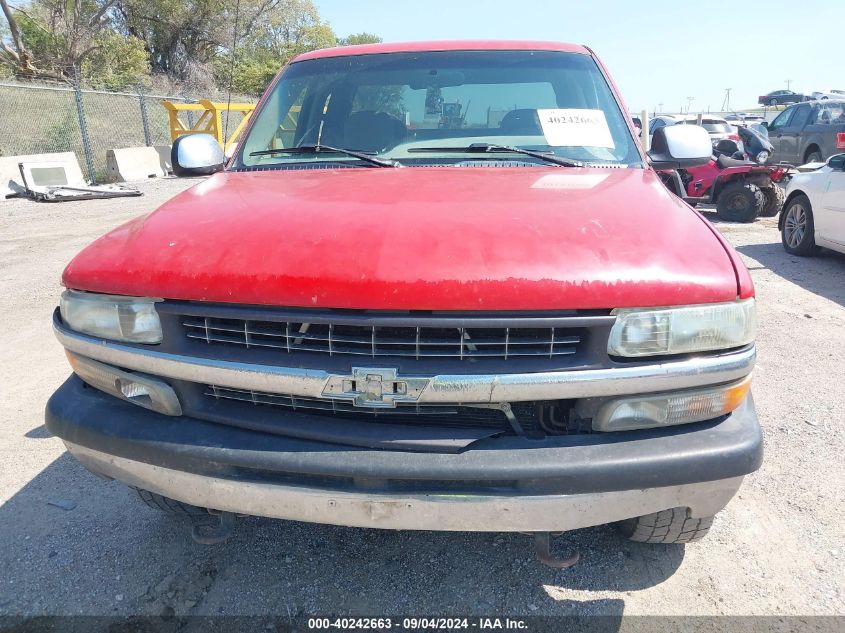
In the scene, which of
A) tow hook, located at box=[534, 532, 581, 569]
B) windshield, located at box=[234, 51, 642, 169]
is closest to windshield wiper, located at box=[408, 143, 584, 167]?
windshield, located at box=[234, 51, 642, 169]

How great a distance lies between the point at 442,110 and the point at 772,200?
9160mm

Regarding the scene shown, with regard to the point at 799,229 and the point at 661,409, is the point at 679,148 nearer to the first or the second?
the point at 661,409

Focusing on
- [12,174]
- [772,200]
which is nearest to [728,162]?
[772,200]

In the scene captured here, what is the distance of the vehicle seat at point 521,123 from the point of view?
2.96m

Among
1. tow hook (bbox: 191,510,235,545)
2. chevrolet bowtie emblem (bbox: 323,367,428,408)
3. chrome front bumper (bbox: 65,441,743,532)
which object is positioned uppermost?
chevrolet bowtie emblem (bbox: 323,367,428,408)

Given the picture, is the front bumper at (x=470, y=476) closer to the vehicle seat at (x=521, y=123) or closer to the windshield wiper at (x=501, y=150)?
the windshield wiper at (x=501, y=150)

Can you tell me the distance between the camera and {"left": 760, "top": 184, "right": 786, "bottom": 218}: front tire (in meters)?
10.1

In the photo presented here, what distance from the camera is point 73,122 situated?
16375 mm

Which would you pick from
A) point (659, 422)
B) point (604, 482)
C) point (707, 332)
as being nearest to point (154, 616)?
point (604, 482)

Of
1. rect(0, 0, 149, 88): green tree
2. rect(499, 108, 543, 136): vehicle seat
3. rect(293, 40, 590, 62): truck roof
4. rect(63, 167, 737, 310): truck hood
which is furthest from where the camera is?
rect(0, 0, 149, 88): green tree

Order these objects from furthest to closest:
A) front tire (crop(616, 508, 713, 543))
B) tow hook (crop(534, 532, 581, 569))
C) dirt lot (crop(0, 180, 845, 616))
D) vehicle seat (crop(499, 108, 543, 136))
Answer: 1. vehicle seat (crop(499, 108, 543, 136))
2. dirt lot (crop(0, 180, 845, 616))
3. front tire (crop(616, 508, 713, 543))
4. tow hook (crop(534, 532, 581, 569))

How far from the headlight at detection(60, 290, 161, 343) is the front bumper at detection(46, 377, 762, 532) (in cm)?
31

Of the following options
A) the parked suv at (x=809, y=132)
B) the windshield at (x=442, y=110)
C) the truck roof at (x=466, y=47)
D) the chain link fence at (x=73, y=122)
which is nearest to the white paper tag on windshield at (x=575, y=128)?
the windshield at (x=442, y=110)

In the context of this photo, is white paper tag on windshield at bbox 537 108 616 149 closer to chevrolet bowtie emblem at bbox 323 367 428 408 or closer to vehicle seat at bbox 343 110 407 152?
vehicle seat at bbox 343 110 407 152
